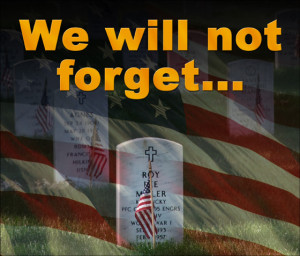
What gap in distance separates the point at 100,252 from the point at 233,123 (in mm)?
4599

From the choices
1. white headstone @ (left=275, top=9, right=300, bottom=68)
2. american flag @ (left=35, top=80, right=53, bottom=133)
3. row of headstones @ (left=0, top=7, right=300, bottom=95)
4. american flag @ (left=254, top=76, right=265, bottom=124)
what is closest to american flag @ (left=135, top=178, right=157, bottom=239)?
american flag @ (left=35, top=80, right=53, bottom=133)

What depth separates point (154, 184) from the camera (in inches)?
229

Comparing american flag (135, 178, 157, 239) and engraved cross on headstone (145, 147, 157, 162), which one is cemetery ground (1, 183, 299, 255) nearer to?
american flag (135, 178, 157, 239)

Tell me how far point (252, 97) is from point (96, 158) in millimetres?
3514

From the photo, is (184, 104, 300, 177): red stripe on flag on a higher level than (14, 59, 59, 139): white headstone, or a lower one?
lower

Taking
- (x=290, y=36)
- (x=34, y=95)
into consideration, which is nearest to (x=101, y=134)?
(x=34, y=95)

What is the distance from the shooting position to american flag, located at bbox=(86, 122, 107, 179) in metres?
7.59

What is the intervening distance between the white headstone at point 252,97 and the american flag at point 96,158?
2.89 meters

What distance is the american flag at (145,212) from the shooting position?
5.44m

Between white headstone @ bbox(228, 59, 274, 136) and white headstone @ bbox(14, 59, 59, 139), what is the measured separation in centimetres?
298

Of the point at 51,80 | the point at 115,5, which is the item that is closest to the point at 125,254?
the point at 51,80

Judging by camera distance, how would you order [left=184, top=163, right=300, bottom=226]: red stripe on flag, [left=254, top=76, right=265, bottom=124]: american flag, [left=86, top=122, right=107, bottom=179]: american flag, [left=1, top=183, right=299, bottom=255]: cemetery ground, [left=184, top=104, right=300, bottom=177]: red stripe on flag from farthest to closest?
1. [left=254, top=76, right=265, bottom=124]: american flag
2. [left=184, top=104, right=300, bottom=177]: red stripe on flag
3. [left=86, top=122, right=107, bottom=179]: american flag
4. [left=184, top=163, right=300, bottom=226]: red stripe on flag
5. [left=1, top=183, right=299, bottom=255]: cemetery ground

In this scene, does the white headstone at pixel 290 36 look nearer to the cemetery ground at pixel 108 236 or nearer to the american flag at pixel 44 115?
the american flag at pixel 44 115

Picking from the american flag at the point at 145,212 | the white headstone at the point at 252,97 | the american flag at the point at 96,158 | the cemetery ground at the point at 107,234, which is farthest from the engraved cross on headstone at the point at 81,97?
the white headstone at the point at 252,97
